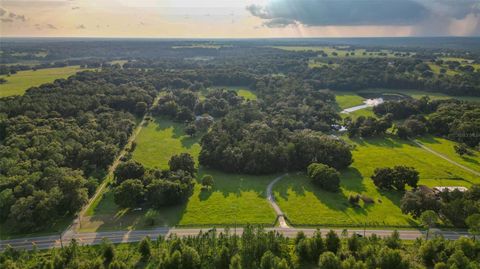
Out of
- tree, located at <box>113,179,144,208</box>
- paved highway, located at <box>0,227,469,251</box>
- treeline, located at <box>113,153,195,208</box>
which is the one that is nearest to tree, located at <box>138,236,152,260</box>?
paved highway, located at <box>0,227,469,251</box>

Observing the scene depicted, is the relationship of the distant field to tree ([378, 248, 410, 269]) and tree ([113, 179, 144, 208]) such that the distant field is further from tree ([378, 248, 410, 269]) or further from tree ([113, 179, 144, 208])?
tree ([378, 248, 410, 269])

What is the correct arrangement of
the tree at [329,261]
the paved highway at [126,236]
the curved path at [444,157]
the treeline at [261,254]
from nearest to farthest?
the tree at [329,261] → the treeline at [261,254] → the paved highway at [126,236] → the curved path at [444,157]

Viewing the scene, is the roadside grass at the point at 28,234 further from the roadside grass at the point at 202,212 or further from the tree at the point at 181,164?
the tree at the point at 181,164

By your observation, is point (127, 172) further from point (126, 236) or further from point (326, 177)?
point (326, 177)

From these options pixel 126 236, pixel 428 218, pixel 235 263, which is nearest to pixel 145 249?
pixel 126 236

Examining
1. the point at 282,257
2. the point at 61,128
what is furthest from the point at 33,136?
the point at 282,257

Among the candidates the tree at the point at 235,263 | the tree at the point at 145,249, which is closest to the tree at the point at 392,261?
the tree at the point at 235,263

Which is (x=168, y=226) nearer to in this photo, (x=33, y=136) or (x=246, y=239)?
(x=246, y=239)
